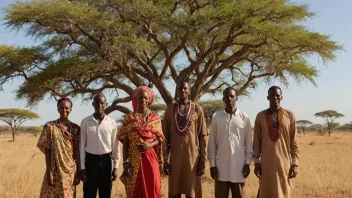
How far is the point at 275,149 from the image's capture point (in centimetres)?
429

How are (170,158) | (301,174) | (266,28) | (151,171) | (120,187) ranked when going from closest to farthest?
(151,171)
(170,158)
(120,187)
(301,174)
(266,28)

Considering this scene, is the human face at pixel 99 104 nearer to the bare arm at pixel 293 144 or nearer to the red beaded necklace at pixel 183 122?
the red beaded necklace at pixel 183 122

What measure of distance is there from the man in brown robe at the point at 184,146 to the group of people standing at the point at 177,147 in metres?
0.01

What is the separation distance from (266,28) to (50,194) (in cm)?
758

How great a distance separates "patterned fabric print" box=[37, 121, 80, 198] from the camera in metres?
4.21

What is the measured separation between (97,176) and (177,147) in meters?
0.92

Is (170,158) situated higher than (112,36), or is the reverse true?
(112,36)

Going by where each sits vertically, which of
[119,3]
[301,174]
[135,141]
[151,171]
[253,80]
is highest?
[119,3]

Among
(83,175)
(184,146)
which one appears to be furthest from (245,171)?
(83,175)

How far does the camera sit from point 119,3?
35.0ft

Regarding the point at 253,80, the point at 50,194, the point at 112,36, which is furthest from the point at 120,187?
the point at 253,80

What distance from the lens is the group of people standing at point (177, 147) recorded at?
13.8 ft

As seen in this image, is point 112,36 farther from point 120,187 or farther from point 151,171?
point 151,171

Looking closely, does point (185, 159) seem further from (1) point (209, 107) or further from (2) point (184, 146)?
(1) point (209, 107)
